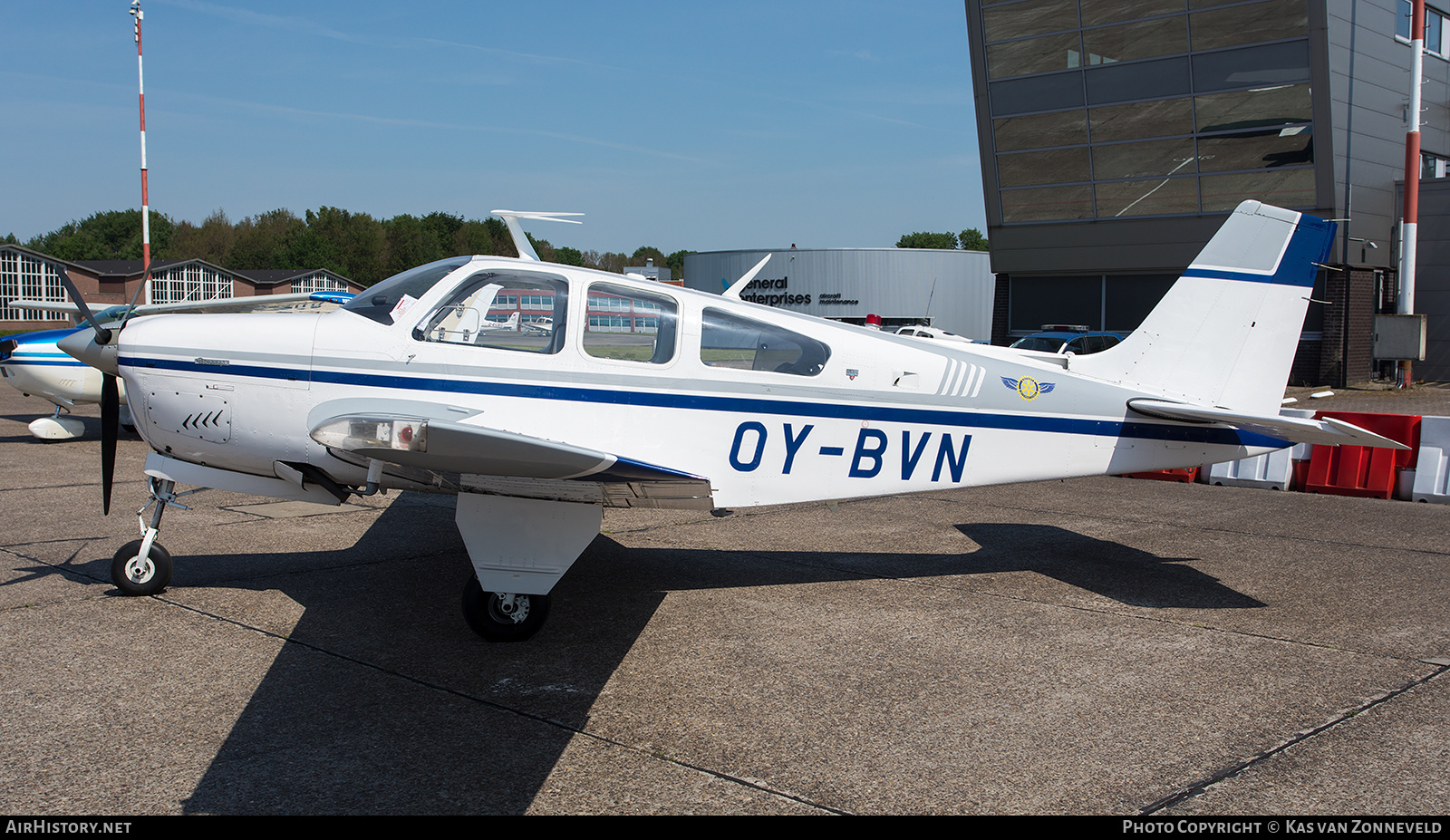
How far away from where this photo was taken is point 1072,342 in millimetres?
21953

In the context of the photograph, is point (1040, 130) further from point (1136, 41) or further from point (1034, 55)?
point (1136, 41)

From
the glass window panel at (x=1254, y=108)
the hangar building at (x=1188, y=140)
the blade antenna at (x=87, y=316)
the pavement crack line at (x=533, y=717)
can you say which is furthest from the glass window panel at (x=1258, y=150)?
the blade antenna at (x=87, y=316)

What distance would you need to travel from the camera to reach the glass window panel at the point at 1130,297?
25641mm

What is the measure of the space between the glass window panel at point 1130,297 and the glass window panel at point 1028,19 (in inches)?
273

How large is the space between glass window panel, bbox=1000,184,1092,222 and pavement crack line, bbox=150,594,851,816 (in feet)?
81.4

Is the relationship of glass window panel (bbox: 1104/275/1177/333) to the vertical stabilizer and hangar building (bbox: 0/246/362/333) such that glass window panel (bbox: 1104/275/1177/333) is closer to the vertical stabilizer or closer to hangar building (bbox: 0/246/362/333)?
the vertical stabilizer

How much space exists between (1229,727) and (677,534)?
4.82 metres

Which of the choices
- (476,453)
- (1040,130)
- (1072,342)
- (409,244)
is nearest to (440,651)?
(476,453)

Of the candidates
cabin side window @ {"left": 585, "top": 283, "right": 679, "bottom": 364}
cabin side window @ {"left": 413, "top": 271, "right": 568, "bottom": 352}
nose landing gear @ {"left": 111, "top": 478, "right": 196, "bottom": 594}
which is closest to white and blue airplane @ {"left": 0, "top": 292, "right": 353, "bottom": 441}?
nose landing gear @ {"left": 111, "top": 478, "right": 196, "bottom": 594}

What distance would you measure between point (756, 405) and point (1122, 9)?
22761 mm

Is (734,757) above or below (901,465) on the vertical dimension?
below
